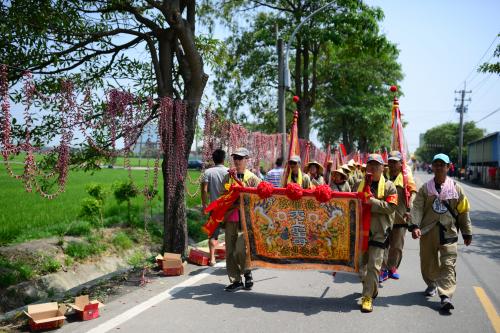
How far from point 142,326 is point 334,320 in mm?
2053

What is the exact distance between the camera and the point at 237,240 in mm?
6289

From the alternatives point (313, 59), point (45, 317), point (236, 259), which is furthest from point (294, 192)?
point (313, 59)

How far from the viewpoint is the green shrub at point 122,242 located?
942 cm

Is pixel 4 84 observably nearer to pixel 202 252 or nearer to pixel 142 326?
pixel 142 326

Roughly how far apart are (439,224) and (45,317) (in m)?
4.70

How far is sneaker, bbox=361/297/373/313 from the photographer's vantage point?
5250 millimetres

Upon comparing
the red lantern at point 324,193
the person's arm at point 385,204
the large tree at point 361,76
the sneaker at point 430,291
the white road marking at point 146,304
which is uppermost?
the large tree at point 361,76

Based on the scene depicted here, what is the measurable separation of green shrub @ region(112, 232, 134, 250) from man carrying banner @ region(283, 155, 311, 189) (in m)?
4.12

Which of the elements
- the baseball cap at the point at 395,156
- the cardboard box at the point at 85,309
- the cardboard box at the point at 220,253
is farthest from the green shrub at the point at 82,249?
the baseball cap at the point at 395,156

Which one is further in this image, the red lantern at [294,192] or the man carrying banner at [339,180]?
the man carrying banner at [339,180]

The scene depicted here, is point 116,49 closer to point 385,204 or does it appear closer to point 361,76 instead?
point 385,204

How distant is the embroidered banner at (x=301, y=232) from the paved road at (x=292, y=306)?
46 centimetres

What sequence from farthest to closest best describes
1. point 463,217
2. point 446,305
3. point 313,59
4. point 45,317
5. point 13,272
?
1. point 313,59
2. point 13,272
3. point 463,217
4. point 446,305
5. point 45,317

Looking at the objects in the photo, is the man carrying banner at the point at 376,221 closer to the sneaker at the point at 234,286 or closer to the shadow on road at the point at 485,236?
the sneaker at the point at 234,286
